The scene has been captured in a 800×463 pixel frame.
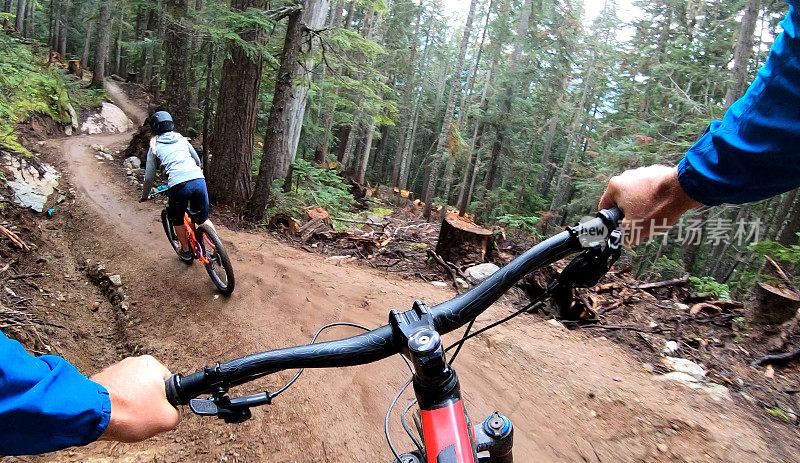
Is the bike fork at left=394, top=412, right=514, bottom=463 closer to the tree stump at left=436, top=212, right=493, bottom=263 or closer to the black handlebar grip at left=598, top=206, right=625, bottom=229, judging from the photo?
the black handlebar grip at left=598, top=206, right=625, bottom=229

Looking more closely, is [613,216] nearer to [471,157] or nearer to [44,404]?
[44,404]

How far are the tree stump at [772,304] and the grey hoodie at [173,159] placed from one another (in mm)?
7913

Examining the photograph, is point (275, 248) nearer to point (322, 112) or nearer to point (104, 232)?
point (104, 232)

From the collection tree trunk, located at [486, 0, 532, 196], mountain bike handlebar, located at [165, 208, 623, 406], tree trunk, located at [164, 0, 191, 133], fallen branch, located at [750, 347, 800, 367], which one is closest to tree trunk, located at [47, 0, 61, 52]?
tree trunk, located at [164, 0, 191, 133]

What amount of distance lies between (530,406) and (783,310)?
4080 millimetres

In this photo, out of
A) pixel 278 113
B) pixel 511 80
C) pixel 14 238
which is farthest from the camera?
pixel 511 80

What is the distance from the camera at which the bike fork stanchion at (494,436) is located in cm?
135

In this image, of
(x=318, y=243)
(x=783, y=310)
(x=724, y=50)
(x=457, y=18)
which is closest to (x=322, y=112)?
(x=318, y=243)

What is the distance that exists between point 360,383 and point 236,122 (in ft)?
22.2

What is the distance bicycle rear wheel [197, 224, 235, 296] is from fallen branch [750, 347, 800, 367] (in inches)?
261

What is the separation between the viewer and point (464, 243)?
296 inches

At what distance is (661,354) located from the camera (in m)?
5.14

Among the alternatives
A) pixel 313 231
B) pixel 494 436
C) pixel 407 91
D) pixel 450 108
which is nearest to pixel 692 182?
pixel 494 436

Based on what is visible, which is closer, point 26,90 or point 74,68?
point 26,90
